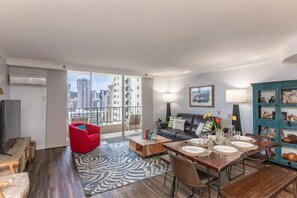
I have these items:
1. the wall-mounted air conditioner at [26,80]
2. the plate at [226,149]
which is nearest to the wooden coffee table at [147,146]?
the plate at [226,149]

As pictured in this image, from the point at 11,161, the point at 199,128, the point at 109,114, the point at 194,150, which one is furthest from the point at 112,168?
the point at 109,114

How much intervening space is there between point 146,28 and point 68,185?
106 inches

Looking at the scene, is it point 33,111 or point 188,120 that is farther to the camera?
point 188,120

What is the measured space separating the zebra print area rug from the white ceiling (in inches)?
92.1

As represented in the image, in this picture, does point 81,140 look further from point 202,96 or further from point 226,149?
point 202,96

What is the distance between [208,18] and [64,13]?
1.72 m

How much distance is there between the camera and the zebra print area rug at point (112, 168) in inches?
105

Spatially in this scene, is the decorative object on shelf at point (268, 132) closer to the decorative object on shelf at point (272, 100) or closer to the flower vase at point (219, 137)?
the decorative object on shelf at point (272, 100)

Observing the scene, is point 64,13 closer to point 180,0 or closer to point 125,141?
point 180,0

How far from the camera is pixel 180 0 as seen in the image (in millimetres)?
1657

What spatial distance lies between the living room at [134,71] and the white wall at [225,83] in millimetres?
24

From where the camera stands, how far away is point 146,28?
2309 millimetres

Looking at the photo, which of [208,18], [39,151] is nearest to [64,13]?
[208,18]

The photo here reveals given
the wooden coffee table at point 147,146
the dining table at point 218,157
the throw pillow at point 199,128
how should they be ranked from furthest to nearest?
1. the throw pillow at point 199,128
2. the wooden coffee table at point 147,146
3. the dining table at point 218,157
